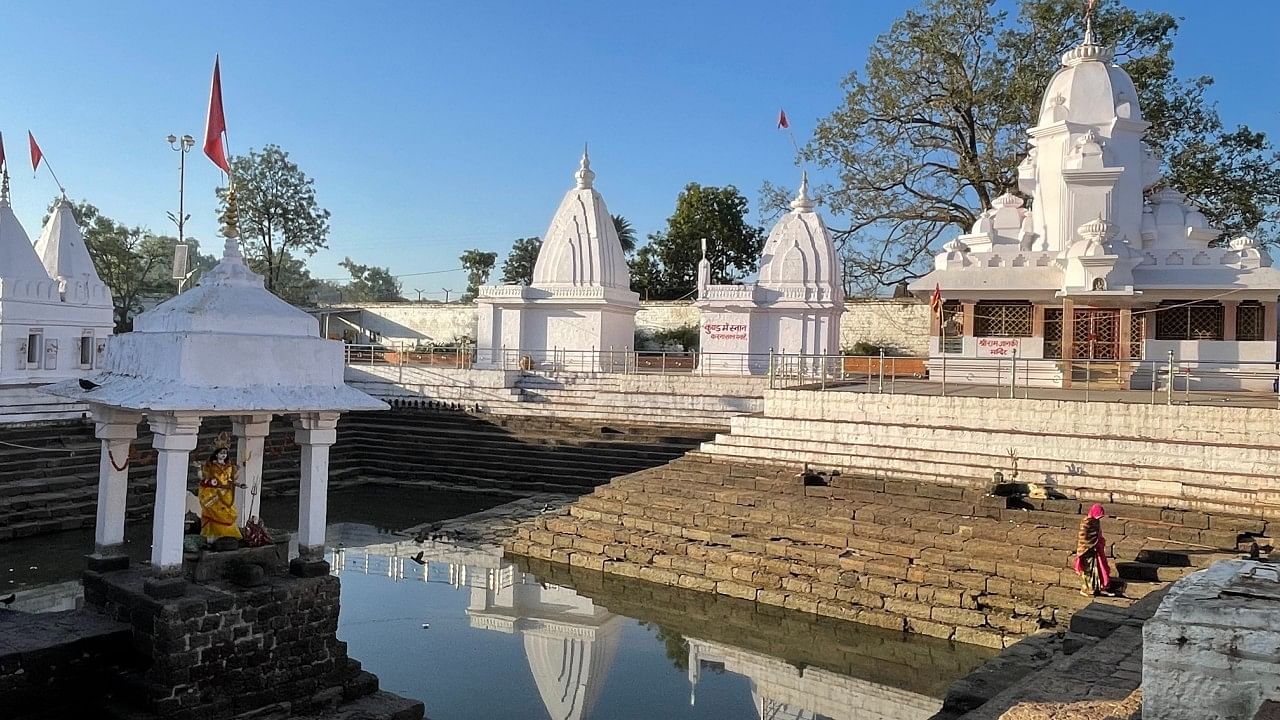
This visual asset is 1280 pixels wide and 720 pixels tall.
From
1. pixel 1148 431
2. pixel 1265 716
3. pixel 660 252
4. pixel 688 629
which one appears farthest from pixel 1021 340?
pixel 660 252

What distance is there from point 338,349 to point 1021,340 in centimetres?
1399

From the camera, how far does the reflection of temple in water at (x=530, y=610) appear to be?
8.35 metres

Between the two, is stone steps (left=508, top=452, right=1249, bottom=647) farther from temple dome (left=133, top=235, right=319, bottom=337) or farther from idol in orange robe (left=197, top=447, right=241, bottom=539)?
temple dome (left=133, top=235, right=319, bottom=337)

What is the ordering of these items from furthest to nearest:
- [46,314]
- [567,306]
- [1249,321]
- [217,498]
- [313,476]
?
[567,306] → [46,314] → [1249,321] → [313,476] → [217,498]

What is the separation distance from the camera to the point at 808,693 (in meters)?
8.16

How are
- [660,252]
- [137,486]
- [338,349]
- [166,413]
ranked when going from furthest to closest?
[660,252] → [137,486] → [338,349] → [166,413]

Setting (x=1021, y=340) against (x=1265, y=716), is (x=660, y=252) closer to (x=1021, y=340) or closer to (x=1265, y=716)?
(x=1021, y=340)

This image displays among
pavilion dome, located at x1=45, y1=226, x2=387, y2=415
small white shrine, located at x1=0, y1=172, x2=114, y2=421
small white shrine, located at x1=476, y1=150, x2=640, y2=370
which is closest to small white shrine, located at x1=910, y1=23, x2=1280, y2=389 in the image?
small white shrine, located at x1=476, y1=150, x2=640, y2=370

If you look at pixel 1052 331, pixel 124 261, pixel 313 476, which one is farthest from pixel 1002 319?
pixel 124 261

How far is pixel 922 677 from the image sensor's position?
8.43m

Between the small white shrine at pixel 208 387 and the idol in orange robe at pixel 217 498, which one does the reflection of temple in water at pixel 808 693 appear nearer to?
the small white shrine at pixel 208 387

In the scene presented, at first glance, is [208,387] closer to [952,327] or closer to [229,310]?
[229,310]

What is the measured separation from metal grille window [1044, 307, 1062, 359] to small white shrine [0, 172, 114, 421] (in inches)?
700

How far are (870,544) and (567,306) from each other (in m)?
15.0
